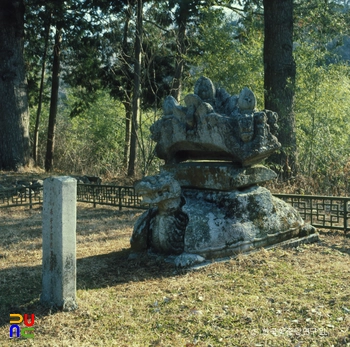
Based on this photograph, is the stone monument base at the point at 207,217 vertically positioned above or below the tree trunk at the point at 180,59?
below

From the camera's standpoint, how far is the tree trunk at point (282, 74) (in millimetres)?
11406

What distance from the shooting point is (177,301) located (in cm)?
436

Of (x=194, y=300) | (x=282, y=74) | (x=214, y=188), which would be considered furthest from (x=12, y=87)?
(x=194, y=300)

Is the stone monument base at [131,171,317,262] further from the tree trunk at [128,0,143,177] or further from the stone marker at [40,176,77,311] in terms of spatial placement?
the tree trunk at [128,0,143,177]

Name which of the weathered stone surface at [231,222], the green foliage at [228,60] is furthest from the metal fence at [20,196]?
the green foliage at [228,60]

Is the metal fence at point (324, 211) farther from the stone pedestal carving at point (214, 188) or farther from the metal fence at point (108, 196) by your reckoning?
the metal fence at point (108, 196)

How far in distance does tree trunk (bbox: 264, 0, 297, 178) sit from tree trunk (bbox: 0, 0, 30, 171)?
8.29m

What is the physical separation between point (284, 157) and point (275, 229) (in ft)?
18.7

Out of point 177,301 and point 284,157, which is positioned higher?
point 284,157

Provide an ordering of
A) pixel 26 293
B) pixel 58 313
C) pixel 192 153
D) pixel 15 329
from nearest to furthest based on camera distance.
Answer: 1. pixel 15 329
2. pixel 58 313
3. pixel 26 293
4. pixel 192 153

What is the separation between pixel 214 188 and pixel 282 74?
6600 millimetres

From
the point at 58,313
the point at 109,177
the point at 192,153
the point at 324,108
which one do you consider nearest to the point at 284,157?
the point at 324,108

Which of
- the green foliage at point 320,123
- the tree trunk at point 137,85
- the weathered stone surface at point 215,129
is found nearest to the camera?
the weathered stone surface at point 215,129

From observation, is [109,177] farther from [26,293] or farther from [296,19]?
[26,293]
